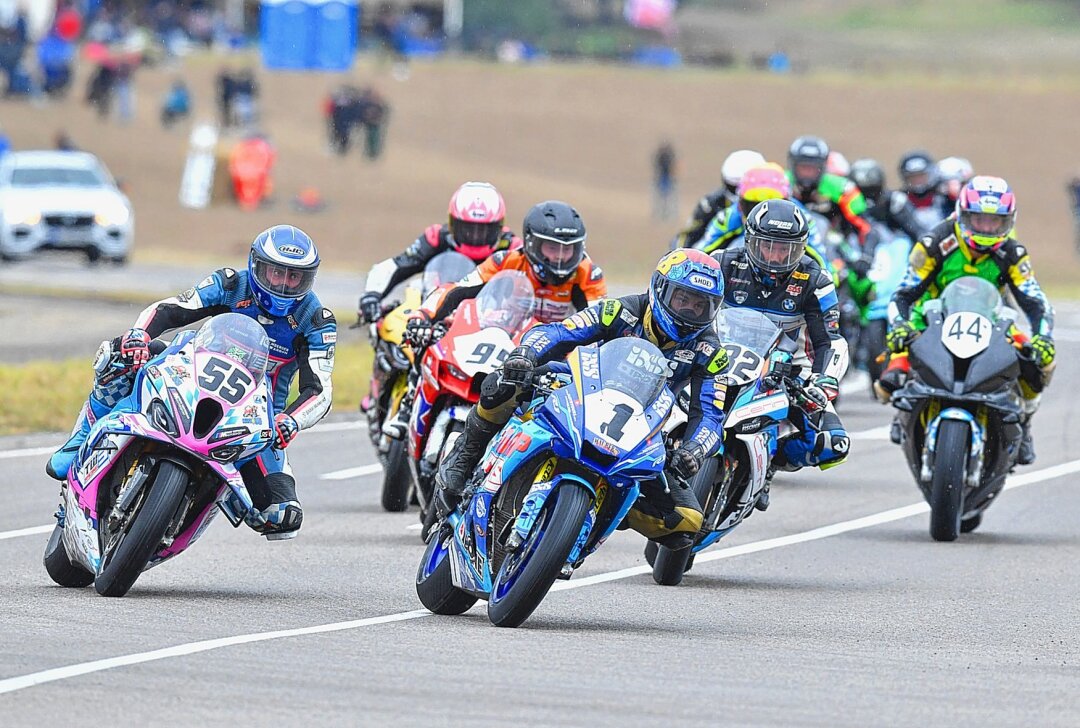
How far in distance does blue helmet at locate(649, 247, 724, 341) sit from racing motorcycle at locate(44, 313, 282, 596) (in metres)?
1.81

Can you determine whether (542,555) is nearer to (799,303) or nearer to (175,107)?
(799,303)

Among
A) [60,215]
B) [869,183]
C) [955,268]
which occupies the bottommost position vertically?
[60,215]

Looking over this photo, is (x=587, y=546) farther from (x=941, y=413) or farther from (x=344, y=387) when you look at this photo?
(x=344, y=387)

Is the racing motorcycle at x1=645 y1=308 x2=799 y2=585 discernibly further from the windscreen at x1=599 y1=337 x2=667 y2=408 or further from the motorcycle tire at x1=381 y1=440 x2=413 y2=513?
the motorcycle tire at x1=381 y1=440 x2=413 y2=513

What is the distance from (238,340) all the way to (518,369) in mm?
1344

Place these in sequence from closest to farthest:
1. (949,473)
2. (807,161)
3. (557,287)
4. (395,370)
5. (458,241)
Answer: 1. (557,287)
2. (949,473)
3. (458,241)
4. (395,370)
5. (807,161)

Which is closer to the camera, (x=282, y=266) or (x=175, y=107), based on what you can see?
(x=282, y=266)

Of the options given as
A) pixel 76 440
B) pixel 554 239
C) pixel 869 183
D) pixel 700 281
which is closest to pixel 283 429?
pixel 76 440

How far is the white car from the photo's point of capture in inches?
1394

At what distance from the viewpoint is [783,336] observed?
12.6 metres

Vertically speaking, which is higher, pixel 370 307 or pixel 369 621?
pixel 369 621

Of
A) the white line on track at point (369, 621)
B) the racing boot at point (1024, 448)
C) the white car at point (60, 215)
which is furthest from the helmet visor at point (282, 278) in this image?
the white car at point (60, 215)

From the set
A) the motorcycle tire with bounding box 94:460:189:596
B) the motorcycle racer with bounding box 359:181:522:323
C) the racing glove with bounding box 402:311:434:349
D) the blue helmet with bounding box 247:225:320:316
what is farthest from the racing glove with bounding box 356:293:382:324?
the motorcycle tire with bounding box 94:460:189:596

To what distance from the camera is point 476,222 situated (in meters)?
14.4
